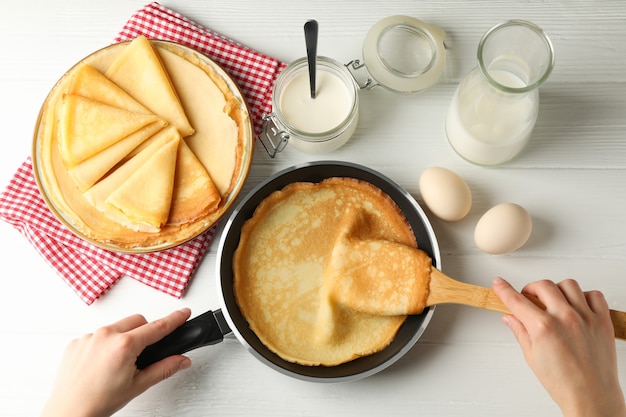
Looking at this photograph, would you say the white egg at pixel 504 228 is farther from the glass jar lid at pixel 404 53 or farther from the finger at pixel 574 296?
the glass jar lid at pixel 404 53

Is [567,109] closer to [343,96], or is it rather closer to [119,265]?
[343,96]

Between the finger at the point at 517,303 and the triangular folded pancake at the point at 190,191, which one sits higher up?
the triangular folded pancake at the point at 190,191

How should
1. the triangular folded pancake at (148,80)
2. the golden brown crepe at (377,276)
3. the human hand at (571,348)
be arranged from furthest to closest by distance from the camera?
the triangular folded pancake at (148,80) < the golden brown crepe at (377,276) < the human hand at (571,348)

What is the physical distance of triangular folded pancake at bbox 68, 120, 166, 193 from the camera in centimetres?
133

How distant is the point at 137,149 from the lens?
1.36 metres

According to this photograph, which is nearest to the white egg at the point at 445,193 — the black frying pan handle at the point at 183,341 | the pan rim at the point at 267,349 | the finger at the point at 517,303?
the pan rim at the point at 267,349

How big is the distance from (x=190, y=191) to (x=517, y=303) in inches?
27.7

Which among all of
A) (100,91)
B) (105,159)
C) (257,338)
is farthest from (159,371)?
(100,91)

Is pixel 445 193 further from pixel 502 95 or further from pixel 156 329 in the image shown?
pixel 156 329

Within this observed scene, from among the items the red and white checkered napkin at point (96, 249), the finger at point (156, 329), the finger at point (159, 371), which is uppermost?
the red and white checkered napkin at point (96, 249)

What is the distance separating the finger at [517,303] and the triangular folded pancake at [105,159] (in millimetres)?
778

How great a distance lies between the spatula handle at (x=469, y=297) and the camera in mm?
1205

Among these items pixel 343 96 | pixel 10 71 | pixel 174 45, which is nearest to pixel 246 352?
pixel 343 96

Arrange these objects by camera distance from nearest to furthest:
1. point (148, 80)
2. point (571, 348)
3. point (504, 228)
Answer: point (571, 348) → point (504, 228) → point (148, 80)
